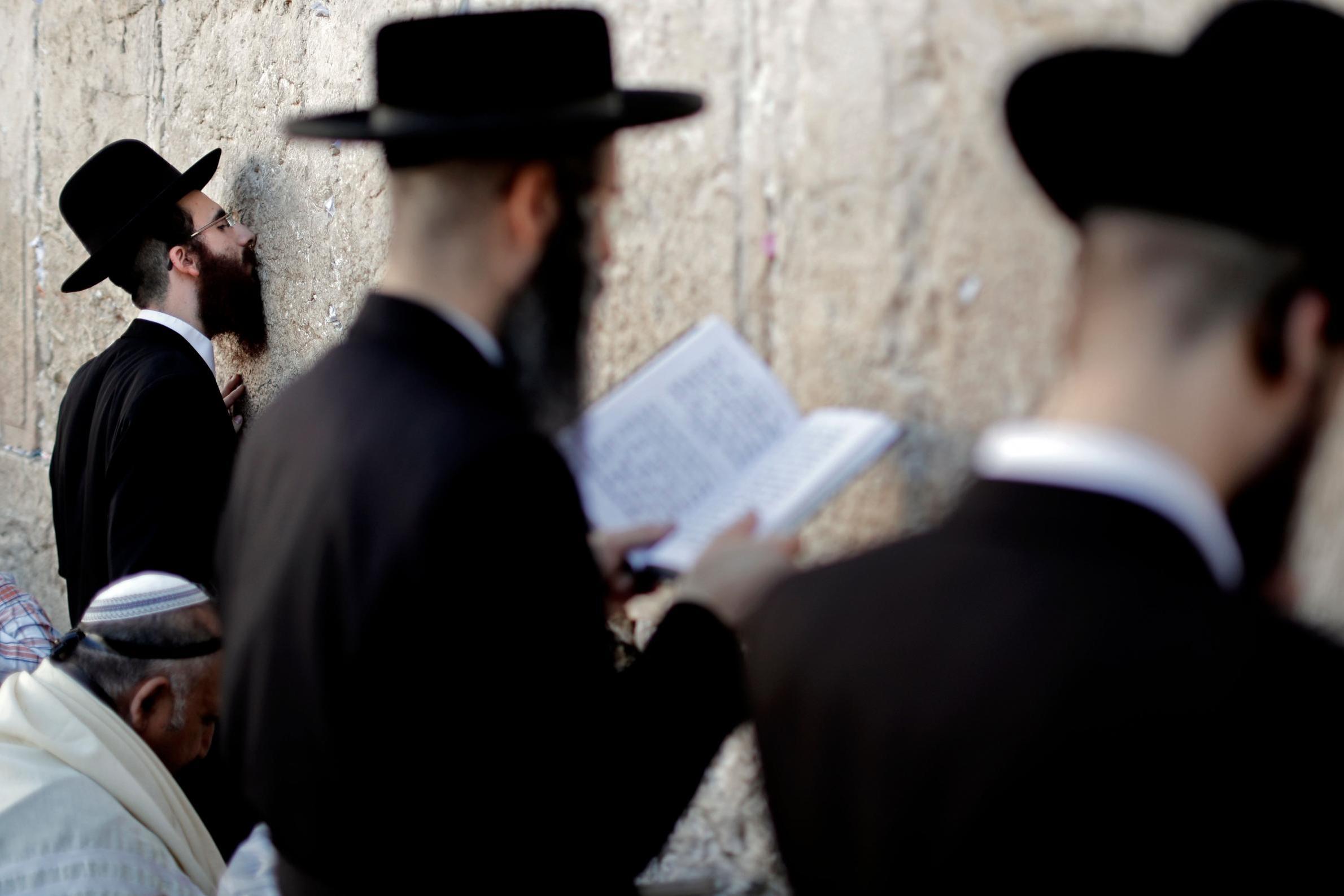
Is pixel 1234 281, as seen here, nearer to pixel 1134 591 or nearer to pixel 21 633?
pixel 1134 591

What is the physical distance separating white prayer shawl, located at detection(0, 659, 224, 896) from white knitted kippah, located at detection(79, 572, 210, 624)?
0.15 m

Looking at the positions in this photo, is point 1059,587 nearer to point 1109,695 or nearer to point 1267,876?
point 1109,695

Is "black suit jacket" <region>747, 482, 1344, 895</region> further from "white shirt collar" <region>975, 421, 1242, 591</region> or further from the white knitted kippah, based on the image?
the white knitted kippah

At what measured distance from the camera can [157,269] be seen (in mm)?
3609

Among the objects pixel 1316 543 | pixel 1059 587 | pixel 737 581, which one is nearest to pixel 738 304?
pixel 737 581

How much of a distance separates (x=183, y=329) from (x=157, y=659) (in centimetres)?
135

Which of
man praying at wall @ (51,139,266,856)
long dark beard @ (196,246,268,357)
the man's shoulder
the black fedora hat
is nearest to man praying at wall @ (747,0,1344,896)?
the man's shoulder

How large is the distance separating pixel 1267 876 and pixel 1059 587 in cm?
23

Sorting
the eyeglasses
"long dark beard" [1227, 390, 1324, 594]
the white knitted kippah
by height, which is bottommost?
the white knitted kippah

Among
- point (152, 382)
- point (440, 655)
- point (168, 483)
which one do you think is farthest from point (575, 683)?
point (152, 382)

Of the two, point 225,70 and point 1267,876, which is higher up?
point 225,70

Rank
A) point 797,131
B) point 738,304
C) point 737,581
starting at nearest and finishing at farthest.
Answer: point 737,581, point 797,131, point 738,304

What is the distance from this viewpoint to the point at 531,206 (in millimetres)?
1375

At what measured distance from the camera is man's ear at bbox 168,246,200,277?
3586 mm
